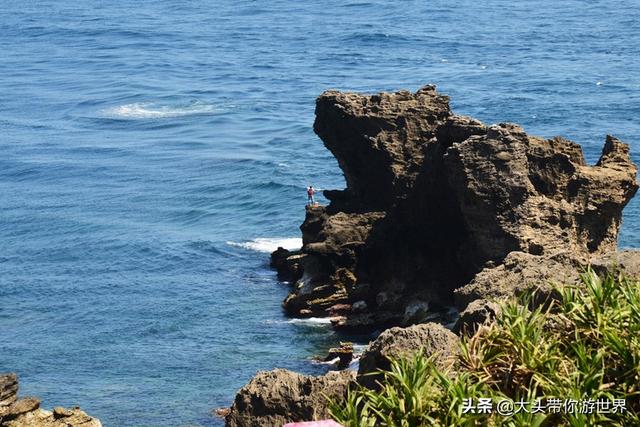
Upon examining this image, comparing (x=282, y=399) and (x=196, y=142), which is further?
(x=196, y=142)

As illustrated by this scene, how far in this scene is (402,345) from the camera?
26328 mm

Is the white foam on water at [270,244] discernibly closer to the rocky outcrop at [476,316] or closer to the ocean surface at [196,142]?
the ocean surface at [196,142]

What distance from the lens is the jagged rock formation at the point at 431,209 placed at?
1955 inches

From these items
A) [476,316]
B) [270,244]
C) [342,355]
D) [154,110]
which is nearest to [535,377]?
[476,316]

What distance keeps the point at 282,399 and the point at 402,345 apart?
6022 mm

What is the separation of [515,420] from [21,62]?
14251cm

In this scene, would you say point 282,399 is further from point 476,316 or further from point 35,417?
point 35,417

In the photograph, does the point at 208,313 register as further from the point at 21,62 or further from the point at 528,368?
the point at 21,62

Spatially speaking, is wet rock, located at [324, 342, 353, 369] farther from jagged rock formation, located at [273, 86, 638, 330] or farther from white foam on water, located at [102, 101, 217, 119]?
white foam on water, located at [102, 101, 217, 119]

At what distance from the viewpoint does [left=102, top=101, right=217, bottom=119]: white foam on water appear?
4673 inches

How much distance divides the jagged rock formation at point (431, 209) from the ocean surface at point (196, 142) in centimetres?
340

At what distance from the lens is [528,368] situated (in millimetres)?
20516

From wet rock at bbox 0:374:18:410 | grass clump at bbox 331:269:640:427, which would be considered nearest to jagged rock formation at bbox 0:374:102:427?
wet rock at bbox 0:374:18:410

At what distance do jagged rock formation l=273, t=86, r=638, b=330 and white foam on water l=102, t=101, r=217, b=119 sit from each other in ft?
172
